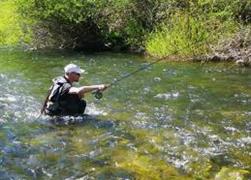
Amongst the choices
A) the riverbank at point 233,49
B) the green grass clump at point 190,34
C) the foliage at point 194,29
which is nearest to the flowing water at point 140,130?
the riverbank at point 233,49

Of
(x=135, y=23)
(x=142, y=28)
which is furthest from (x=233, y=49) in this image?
(x=135, y=23)

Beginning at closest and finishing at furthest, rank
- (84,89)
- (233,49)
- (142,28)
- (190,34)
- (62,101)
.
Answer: (84,89) < (62,101) < (233,49) < (190,34) < (142,28)

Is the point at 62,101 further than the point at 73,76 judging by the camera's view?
Yes

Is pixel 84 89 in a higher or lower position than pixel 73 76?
lower

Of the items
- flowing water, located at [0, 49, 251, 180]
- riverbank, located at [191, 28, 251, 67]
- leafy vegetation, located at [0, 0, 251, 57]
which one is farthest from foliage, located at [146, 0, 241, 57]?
flowing water, located at [0, 49, 251, 180]

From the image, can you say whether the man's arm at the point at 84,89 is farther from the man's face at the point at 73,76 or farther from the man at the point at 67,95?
the man's face at the point at 73,76

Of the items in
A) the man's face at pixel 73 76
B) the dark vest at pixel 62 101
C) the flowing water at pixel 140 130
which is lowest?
the flowing water at pixel 140 130

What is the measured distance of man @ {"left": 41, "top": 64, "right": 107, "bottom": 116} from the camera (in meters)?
11.7

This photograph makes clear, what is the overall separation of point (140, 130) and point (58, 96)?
209 cm

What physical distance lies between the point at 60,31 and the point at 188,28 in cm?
826

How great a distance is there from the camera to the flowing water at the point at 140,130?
28.7 ft

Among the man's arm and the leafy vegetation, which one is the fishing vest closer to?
the man's arm

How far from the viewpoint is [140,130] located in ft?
36.3

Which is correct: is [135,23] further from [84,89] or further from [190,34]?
[84,89]
